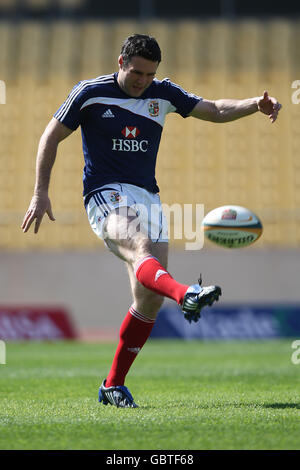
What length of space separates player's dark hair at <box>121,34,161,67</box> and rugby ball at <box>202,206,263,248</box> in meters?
1.29

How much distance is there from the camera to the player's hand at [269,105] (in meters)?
5.11

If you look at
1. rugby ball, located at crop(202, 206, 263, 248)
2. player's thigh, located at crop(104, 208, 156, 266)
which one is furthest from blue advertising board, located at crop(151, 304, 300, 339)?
player's thigh, located at crop(104, 208, 156, 266)

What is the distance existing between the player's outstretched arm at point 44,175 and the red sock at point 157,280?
0.76 meters

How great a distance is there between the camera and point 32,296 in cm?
1666

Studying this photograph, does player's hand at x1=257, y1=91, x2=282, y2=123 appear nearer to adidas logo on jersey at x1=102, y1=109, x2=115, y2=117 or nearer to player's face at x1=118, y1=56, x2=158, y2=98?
player's face at x1=118, y1=56, x2=158, y2=98

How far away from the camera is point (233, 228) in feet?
18.2

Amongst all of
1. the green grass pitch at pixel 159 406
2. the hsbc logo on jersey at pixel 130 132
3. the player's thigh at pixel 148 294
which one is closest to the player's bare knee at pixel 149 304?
the player's thigh at pixel 148 294

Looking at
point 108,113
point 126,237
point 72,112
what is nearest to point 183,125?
point 108,113

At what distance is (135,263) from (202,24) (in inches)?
660

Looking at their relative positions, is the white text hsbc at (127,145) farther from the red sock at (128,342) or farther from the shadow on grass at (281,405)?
the shadow on grass at (281,405)

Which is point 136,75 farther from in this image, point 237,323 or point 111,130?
point 237,323

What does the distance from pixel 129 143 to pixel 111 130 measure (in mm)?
143

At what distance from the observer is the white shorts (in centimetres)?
485

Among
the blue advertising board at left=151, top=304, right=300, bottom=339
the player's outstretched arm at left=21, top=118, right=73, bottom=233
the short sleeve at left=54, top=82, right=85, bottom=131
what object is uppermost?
the short sleeve at left=54, top=82, right=85, bottom=131
